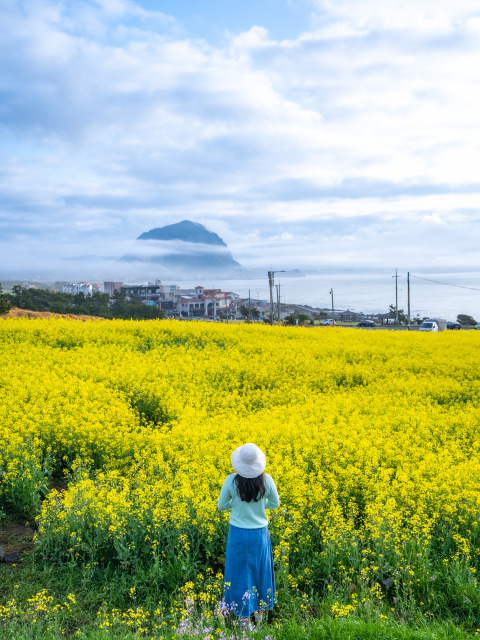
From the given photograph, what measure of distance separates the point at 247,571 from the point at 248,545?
204 mm

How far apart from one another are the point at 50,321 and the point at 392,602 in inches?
602

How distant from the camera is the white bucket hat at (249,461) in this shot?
138 inches

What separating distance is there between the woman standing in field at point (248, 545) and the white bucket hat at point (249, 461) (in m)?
0.01

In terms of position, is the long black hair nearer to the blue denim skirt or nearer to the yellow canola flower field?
the blue denim skirt

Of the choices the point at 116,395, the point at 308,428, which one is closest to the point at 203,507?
the point at 308,428

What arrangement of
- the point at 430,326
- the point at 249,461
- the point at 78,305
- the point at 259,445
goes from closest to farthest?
the point at 249,461
the point at 259,445
the point at 430,326
the point at 78,305

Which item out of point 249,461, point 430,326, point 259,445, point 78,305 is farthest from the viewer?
point 78,305

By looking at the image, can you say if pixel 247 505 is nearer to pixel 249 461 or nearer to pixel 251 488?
pixel 251 488

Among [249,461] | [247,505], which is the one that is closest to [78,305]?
[247,505]

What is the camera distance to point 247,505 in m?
3.71

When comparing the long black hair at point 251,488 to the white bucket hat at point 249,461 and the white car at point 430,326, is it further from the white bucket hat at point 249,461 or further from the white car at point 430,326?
the white car at point 430,326

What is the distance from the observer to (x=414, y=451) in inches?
254

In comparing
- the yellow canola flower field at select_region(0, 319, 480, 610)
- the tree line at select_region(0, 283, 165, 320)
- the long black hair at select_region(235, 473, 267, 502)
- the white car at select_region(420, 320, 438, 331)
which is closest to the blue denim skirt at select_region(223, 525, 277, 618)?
the long black hair at select_region(235, 473, 267, 502)

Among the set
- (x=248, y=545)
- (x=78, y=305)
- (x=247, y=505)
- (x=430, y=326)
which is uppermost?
(x=78, y=305)
